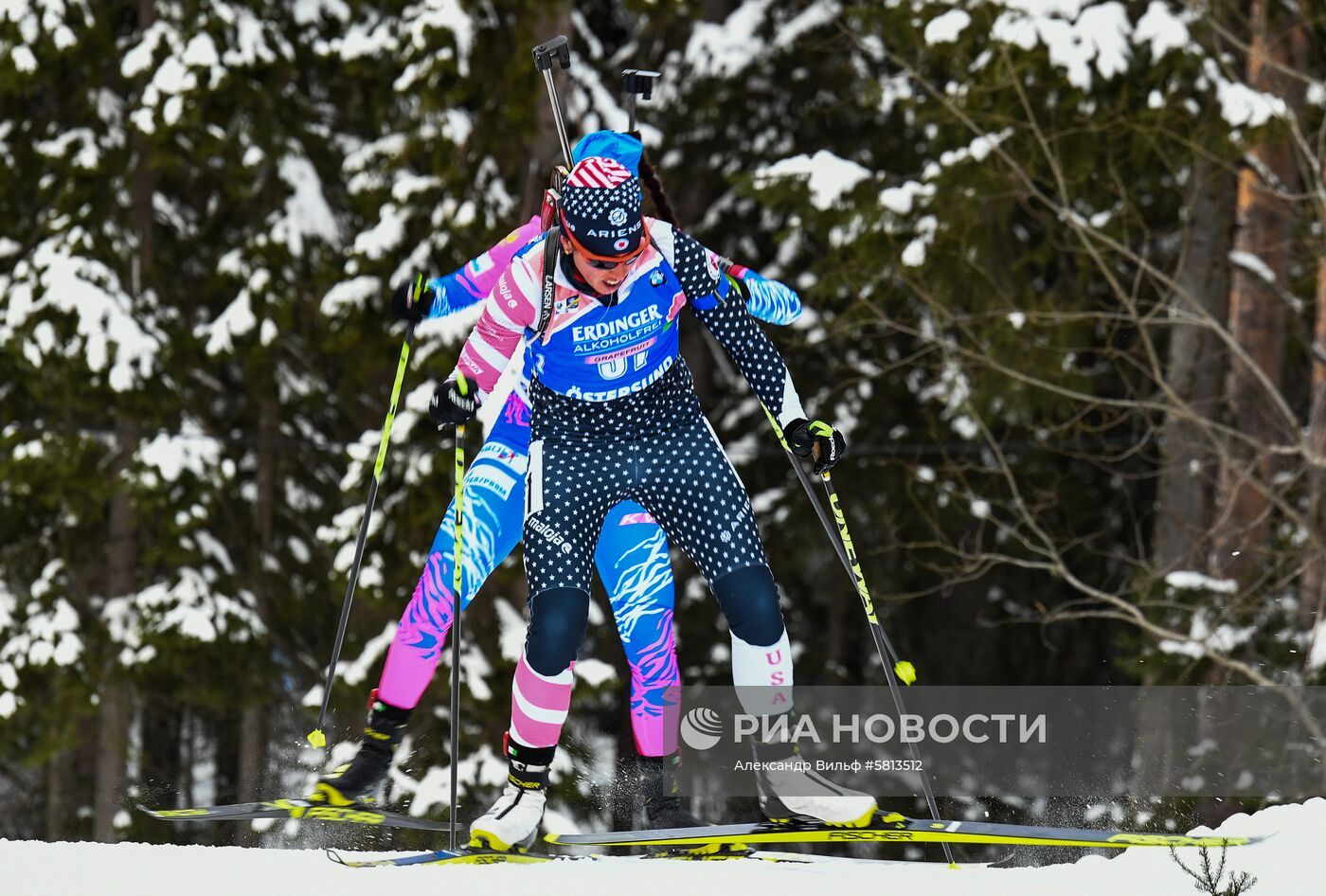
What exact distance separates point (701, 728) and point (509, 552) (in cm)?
85

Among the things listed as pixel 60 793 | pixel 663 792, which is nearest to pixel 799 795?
pixel 663 792

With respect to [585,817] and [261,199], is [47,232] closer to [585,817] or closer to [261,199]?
[261,199]

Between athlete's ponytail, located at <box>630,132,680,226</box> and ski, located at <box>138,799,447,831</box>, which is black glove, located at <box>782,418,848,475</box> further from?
ski, located at <box>138,799,447,831</box>

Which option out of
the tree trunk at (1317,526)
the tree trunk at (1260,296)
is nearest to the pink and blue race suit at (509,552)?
the tree trunk at (1317,526)

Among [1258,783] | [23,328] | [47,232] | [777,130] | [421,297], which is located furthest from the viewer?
[777,130]

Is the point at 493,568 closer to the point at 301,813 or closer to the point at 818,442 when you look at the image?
the point at 301,813

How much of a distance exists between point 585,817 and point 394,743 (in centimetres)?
455

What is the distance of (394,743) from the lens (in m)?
4.55

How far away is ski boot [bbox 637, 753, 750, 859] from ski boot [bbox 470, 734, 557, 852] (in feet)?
1.13

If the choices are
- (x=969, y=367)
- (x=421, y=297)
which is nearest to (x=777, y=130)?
(x=969, y=367)

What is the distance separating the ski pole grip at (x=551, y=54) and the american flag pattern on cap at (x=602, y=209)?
1.51 feet

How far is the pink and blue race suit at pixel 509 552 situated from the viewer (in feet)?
14.4

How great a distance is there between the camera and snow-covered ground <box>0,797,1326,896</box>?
3912 mm

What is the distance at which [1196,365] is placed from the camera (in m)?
9.08
